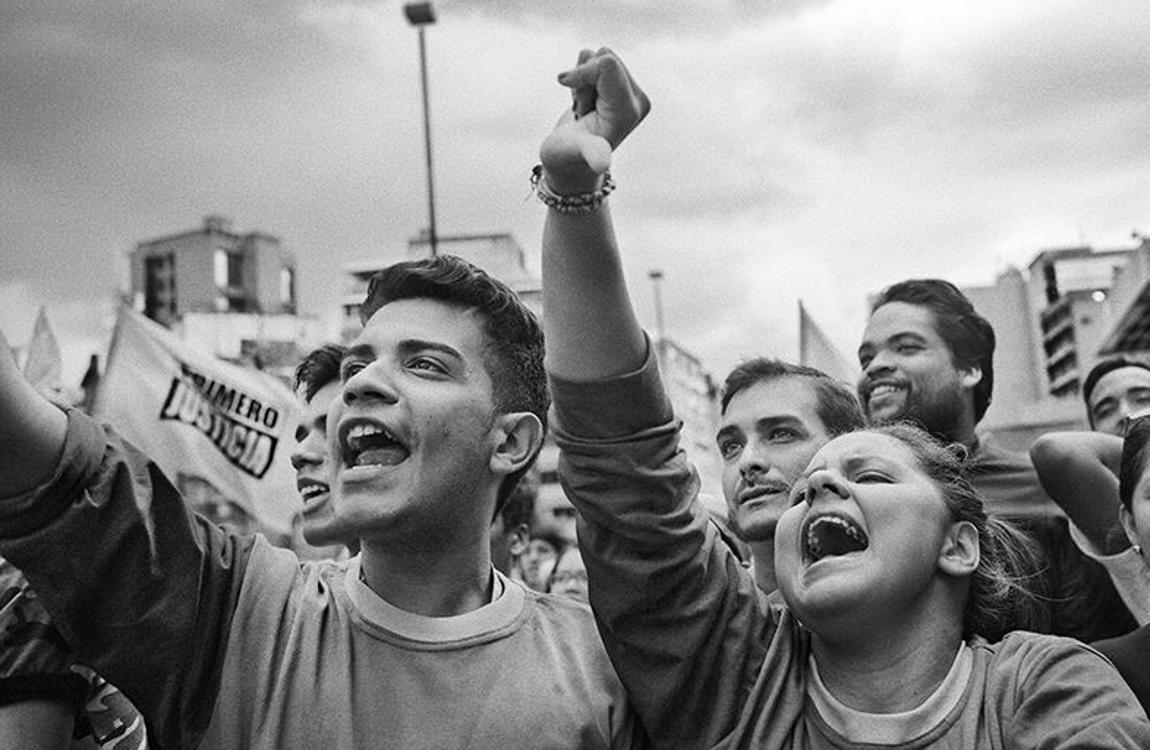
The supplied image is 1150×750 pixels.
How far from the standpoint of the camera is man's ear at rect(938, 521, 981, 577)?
2639 millimetres

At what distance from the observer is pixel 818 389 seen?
12.4ft

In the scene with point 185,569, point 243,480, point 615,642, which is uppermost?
point 185,569

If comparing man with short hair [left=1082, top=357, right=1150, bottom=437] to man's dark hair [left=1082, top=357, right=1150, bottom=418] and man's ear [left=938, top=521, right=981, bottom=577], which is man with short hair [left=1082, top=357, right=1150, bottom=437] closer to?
man's dark hair [left=1082, top=357, right=1150, bottom=418]

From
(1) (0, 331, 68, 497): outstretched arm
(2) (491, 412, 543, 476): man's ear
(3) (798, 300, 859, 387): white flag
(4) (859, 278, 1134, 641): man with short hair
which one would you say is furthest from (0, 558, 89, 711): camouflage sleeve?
(3) (798, 300, 859, 387): white flag

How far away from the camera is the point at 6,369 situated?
6.93 ft

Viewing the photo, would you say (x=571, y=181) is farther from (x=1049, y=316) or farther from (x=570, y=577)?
(x=1049, y=316)

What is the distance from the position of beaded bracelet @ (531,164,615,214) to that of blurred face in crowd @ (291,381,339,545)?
1850mm

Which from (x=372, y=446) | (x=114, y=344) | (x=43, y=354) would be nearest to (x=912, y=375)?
(x=372, y=446)

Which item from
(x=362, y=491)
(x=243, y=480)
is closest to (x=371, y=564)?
(x=362, y=491)

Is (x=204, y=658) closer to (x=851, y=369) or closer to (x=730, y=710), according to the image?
(x=730, y=710)

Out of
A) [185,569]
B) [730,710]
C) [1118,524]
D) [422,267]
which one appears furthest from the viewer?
[1118,524]

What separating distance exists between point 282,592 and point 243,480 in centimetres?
464

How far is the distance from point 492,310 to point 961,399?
7.25 feet

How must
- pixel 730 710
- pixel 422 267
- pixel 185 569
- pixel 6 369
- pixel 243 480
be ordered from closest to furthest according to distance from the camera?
pixel 6 369, pixel 185 569, pixel 730 710, pixel 422 267, pixel 243 480
